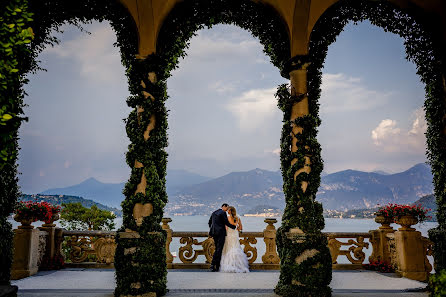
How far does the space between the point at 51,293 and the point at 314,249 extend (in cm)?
488

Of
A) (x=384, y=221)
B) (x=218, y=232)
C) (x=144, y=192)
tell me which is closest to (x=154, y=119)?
(x=144, y=192)

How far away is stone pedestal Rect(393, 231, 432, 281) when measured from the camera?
25.0 ft

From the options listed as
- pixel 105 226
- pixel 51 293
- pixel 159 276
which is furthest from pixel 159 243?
pixel 105 226

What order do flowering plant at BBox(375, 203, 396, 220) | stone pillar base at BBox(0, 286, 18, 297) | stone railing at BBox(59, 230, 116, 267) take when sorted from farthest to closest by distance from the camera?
stone railing at BBox(59, 230, 116, 267)
flowering plant at BBox(375, 203, 396, 220)
stone pillar base at BBox(0, 286, 18, 297)

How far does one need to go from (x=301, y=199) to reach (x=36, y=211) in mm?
6506

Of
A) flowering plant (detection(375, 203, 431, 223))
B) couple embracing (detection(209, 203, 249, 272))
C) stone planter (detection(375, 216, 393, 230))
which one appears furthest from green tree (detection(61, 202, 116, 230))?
flowering plant (detection(375, 203, 431, 223))

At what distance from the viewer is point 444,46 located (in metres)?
6.55

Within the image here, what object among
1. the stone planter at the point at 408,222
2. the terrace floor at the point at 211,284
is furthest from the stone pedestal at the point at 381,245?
the stone planter at the point at 408,222

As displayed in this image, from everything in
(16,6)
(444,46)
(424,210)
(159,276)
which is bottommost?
(159,276)

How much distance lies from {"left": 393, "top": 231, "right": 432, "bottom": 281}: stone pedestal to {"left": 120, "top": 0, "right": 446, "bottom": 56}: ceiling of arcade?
463 cm

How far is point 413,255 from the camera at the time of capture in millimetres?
7668

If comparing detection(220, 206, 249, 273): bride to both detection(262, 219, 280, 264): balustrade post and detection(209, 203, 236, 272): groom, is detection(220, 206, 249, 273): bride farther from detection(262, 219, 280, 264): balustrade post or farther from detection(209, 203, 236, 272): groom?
detection(262, 219, 280, 264): balustrade post

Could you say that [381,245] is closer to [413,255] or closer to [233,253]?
[413,255]

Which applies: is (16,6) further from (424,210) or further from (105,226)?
(105,226)
